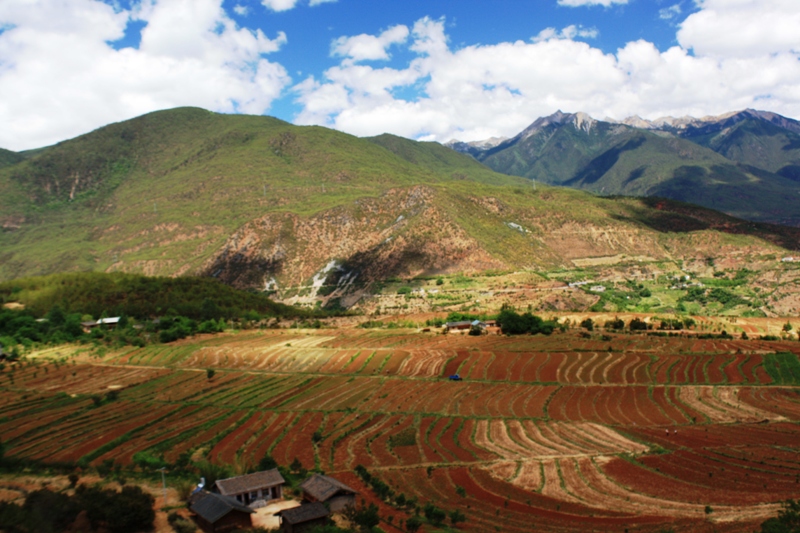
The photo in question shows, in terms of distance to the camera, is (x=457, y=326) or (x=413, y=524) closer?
(x=413, y=524)

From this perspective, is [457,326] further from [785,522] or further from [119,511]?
[119,511]

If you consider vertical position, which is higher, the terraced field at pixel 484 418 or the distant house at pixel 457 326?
the distant house at pixel 457 326

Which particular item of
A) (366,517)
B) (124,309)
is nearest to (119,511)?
(366,517)

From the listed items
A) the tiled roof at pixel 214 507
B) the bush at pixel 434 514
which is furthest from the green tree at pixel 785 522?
the tiled roof at pixel 214 507

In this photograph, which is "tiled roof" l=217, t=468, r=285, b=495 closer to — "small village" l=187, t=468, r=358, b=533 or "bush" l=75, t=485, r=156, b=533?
"small village" l=187, t=468, r=358, b=533

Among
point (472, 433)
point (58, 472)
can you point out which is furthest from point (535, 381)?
point (58, 472)

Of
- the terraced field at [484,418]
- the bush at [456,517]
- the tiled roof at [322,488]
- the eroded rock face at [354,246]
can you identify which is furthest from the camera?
the eroded rock face at [354,246]

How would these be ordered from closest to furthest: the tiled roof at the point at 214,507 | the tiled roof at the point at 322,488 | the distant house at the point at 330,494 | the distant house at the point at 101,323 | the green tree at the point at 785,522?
the green tree at the point at 785,522
the tiled roof at the point at 214,507
the distant house at the point at 330,494
the tiled roof at the point at 322,488
the distant house at the point at 101,323

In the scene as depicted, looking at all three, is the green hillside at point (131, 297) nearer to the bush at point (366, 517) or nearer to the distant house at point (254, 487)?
the distant house at point (254, 487)
